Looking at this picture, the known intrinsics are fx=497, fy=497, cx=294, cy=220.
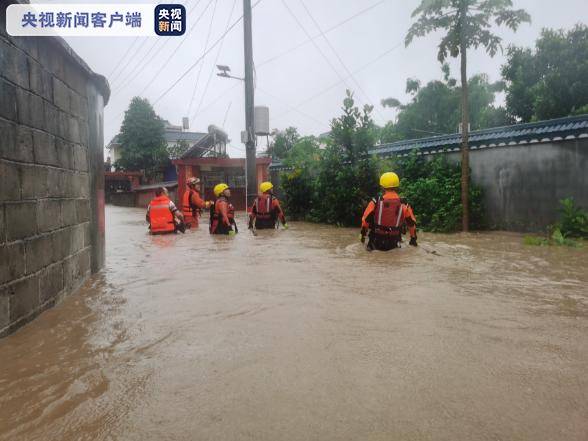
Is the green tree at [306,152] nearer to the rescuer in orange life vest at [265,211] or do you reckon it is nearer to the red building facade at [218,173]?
the rescuer in orange life vest at [265,211]

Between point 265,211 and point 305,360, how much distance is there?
943 cm

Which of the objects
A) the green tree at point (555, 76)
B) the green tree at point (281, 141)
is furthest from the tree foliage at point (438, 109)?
the green tree at point (281, 141)

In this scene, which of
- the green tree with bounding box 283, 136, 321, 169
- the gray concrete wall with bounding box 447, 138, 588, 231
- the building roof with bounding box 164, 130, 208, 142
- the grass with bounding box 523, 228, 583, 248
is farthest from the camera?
the building roof with bounding box 164, 130, 208, 142

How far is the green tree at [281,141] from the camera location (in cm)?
3284

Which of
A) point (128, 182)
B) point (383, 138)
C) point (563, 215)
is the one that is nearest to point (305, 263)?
point (563, 215)

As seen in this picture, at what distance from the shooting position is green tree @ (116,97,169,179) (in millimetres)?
44781

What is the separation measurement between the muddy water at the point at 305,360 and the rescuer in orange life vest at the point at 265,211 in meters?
6.26

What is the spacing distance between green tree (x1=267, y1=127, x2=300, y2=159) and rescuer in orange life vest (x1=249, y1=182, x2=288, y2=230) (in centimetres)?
1996

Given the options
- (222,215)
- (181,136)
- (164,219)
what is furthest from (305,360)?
(181,136)

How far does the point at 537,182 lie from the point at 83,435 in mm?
11847

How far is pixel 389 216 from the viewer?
7906mm

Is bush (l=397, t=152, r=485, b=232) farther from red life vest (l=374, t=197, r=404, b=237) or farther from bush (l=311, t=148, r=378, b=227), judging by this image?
red life vest (l=374, t=197, r=404, b=237)

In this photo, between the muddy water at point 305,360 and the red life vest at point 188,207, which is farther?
the red life vest at point 188,207

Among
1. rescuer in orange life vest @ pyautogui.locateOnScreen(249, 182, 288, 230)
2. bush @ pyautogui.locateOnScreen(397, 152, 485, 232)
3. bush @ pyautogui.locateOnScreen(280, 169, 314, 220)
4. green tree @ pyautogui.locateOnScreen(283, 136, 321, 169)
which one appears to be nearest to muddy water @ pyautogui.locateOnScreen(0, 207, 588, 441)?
rescuer in orange life vest @ pyautogui.locateOnScreen(249, 182, 288, 230)
